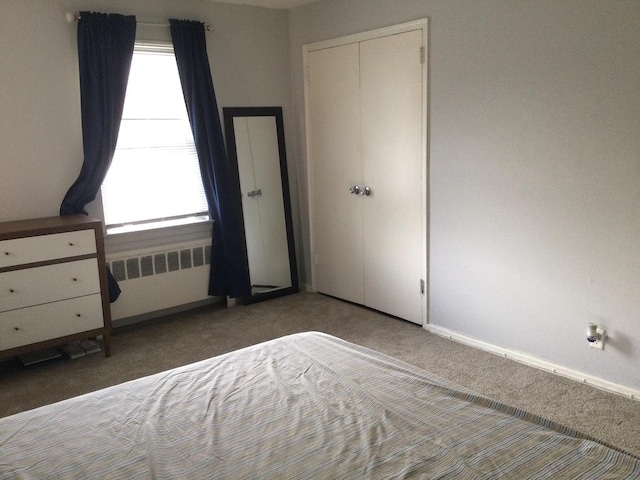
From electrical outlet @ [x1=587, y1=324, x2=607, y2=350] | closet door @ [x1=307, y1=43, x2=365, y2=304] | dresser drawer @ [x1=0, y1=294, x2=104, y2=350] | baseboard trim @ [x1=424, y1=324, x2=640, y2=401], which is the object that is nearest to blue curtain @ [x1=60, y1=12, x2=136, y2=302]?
dresser drawer @ [x1=0, y1=294, x2=104, y2=350]

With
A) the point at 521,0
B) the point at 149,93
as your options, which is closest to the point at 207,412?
the point at 521,0

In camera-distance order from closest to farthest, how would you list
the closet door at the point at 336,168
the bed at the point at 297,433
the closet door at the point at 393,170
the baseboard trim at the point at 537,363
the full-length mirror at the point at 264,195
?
the bed at the point at 297,433
the baseboard trim at the point at 537,363
the closet door at the point at 393,170
the closet door at the point at 336,168
the full-length mirror at the point at 264,195

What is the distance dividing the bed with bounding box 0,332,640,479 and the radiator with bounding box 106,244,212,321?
2.28 meters

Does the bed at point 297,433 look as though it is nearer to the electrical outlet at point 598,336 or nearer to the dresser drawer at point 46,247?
the electrical outlet at point 598,336

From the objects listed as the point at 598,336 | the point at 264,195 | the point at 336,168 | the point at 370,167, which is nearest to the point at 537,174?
the point at 598,336

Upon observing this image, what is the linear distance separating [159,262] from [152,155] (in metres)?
0.80

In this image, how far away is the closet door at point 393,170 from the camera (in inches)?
141

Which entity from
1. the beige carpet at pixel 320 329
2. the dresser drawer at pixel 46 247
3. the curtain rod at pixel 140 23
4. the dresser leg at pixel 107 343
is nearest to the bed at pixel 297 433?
the beige carpet at pixel 320 329

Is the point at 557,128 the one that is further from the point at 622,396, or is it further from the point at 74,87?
the point at 74,87

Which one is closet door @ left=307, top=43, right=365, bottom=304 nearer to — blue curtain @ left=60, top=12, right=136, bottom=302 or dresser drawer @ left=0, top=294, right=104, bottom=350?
blue curtain @ left=60, top=12, right=136, bottom=302

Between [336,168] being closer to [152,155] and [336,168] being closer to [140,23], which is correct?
[152,155]

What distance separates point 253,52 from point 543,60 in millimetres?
2358

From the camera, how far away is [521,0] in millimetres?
2883

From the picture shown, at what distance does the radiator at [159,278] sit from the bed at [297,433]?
2.28m
